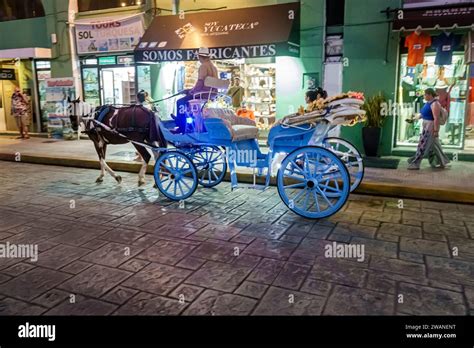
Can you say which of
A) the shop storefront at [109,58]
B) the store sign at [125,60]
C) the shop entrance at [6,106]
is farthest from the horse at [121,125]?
the shop entrance at [6,106]

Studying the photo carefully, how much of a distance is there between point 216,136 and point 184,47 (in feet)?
18.4

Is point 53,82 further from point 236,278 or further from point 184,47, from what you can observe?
point 236,278

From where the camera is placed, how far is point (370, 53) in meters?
10.6

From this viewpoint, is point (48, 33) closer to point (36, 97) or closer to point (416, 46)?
point (36, 97)

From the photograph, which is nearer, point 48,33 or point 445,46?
point 445,46

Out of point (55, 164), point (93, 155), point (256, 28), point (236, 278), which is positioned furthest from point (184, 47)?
point (236, 278)

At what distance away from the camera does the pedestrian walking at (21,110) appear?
15375 mm

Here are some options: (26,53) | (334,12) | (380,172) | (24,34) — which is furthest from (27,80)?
(380,172)

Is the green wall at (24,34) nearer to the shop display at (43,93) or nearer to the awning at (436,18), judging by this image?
the shop display at (43,93)

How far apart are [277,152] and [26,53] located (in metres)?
12.5

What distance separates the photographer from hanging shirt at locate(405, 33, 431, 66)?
32.1ft

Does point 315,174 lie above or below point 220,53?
below

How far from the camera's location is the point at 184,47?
37.9 feet

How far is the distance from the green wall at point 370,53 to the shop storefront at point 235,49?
137 centimetres
